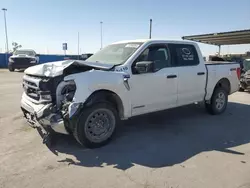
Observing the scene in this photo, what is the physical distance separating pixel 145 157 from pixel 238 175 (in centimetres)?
140

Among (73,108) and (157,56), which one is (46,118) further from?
(157,56)

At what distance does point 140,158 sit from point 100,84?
1.40 meters

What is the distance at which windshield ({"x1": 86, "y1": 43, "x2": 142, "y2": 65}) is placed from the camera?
5395 mm

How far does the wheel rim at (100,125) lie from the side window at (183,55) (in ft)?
6.84

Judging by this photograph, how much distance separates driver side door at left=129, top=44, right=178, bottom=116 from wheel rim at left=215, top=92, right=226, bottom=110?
6.24 feet

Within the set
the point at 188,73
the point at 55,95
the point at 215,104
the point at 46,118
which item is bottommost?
the point at 215,104

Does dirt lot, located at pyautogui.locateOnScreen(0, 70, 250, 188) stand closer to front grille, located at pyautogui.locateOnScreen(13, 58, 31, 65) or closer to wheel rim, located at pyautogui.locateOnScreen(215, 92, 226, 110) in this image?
wheel rim, located at pyautogui.locateOnScreen(215, 92, 226, 110)

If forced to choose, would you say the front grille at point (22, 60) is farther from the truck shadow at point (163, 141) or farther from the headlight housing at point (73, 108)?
the headlight housing at point (73, 108)

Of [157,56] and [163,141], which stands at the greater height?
[157,56]

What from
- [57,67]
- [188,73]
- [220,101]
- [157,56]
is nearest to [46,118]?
[57,67]

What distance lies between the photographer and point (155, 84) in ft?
18.1

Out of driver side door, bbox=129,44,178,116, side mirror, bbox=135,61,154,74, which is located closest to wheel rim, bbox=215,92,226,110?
driver side door, bbox=129,44,178,116

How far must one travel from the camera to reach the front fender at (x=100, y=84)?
4449 mm

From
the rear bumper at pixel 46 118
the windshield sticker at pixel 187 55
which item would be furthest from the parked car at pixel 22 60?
the rear bumper at pixel 46 118
